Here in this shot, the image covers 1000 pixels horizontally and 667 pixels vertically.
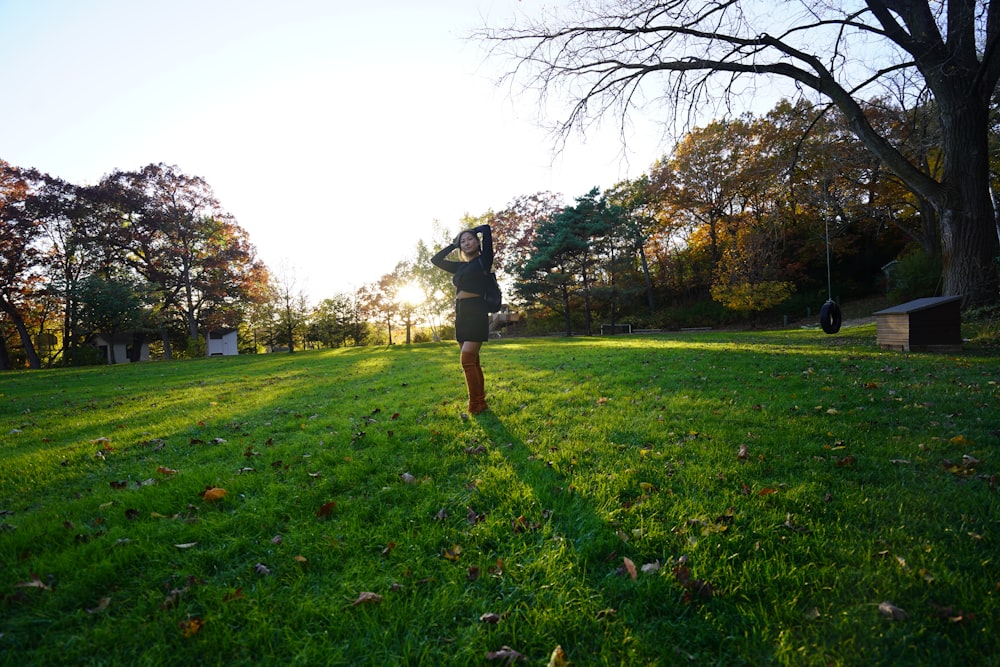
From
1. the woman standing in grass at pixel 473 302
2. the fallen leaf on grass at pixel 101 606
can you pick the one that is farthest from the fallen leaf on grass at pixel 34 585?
the woman standing in grass at pixel 473 302

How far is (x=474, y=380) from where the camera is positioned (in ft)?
17.1

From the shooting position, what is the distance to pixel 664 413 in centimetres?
482

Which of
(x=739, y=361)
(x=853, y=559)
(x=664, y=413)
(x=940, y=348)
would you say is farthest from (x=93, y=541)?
(x=940, y=348)

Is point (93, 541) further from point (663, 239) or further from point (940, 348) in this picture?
point (663, 239)

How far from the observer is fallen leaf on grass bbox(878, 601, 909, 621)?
1.66m

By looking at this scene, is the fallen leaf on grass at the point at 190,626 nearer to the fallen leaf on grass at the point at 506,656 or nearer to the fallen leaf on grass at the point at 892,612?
the fallen leaf on grass at the point at 506,656

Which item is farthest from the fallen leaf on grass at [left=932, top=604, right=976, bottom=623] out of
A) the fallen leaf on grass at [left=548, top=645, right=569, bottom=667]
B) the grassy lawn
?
the fallen leaf on grass at [left=548, top=645, right=569, bottom=667]

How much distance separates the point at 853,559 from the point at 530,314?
3588cm

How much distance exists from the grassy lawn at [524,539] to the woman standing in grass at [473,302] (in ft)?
1.99

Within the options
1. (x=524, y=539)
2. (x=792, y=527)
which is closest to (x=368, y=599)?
(x=524, y=539)

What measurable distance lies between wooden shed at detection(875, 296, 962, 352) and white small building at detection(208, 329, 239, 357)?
4470 centimetres

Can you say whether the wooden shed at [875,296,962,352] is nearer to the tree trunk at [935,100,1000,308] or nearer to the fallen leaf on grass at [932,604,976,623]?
the tree trunk at [935,100,1000,308]

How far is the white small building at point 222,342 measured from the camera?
37188 millimetres

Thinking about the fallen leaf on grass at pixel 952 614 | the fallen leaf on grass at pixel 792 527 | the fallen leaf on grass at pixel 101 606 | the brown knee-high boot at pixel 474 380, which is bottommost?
the fallen leaf on grass at pixel 952 614
